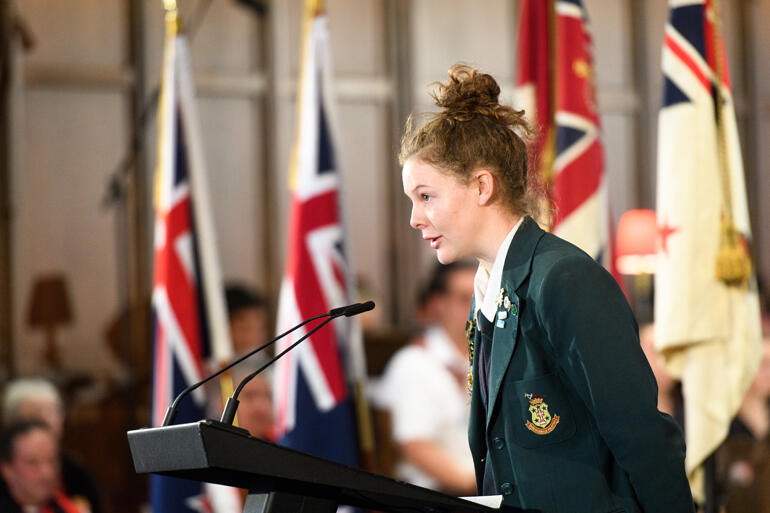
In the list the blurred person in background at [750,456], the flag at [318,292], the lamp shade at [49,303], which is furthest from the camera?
the lamp shade at [49,303]

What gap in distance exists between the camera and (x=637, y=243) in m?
6.94

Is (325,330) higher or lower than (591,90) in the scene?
lower

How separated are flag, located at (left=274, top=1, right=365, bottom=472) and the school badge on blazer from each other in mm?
2420

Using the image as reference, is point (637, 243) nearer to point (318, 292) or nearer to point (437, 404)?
point (437, 404)

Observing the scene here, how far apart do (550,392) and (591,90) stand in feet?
7.14

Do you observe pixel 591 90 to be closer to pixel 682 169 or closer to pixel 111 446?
pixel 682 169

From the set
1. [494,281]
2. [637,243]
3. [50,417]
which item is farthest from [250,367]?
[494,281]

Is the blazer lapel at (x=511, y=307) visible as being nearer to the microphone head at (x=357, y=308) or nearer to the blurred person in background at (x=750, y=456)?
the microphone head at (x=357, y=308)

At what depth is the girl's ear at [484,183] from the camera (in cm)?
161

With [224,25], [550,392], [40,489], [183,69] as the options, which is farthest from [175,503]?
[224,25]

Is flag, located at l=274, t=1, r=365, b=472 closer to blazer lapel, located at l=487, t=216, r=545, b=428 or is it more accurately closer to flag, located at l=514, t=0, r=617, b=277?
Result: flag, located at l=514, t=0, r=617, b=277

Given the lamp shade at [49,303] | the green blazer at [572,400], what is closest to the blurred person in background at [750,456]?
the green blazer at [572,400]

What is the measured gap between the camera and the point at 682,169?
3031mm

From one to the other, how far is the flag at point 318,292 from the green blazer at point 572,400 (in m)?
2.38
